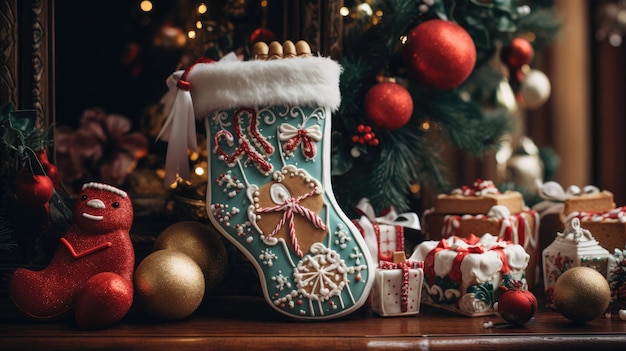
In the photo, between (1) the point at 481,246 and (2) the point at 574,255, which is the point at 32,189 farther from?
(2) the point at 574,255

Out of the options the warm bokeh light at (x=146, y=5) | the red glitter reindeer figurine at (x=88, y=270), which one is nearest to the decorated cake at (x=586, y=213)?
the red glitter reindeer figurine at (x=88, y=270)

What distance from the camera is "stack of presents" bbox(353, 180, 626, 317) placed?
1.07 meters

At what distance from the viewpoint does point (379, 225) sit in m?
1.18

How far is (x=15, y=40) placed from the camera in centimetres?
122

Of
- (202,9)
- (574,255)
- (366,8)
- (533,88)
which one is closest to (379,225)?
(574,255)

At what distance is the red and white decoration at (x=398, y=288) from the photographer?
42.1 inches

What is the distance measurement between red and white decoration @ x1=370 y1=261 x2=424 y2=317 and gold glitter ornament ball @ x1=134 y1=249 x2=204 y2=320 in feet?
0.99

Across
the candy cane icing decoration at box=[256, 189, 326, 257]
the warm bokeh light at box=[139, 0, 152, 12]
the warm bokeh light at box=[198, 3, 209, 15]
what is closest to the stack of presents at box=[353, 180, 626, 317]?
the candy cane icing decoration at box=[256, 189, 326, 257]

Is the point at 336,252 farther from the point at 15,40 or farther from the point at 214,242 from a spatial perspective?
the point at 15,40

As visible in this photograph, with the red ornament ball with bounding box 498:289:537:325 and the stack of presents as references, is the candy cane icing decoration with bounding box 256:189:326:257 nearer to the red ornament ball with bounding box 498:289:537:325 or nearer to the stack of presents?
the stack of presents

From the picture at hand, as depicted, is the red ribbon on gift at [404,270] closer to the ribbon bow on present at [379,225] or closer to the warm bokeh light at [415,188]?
the ribbon bow on present at [379,225]

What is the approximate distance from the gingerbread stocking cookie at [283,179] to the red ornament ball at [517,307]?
0.22 meters

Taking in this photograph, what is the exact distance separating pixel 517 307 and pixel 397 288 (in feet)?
0.64

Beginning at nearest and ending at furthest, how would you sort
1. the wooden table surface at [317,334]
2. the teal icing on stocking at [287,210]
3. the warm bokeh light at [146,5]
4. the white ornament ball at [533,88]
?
the wooden table surface at [317,334] < the teal icing on stocking at [287,210] < the warm bokeh light at [146,5] < the white ornament ball at [533,88]
